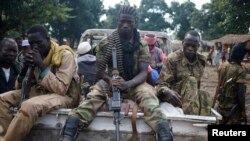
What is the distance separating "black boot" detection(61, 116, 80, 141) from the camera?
3.23 meters

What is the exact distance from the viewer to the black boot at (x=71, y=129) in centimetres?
323

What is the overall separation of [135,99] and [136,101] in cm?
5

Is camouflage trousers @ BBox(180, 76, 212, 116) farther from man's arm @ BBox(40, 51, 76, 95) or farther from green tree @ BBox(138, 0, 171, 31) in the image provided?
green tree @ BBox(138, 0, 171, 31)

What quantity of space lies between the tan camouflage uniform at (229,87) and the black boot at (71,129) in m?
2.97

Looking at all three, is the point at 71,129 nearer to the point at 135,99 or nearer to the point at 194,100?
the point at 135,99

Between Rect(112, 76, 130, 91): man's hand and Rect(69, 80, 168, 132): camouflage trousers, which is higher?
Rect(112, 76, 130, 91): man's hand

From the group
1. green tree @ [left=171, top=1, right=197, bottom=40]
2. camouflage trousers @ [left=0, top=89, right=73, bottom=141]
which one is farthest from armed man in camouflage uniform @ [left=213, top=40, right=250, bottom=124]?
green tree @ [left=171, top=1, right=197, bottom=40]

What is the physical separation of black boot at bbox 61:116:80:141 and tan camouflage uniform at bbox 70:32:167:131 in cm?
7

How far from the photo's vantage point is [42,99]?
3584 millimetres

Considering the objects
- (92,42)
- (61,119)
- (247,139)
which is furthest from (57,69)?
(92,42)

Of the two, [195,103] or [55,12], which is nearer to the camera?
[195,103]

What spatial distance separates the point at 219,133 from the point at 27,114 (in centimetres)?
175

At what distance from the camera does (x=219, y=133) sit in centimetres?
334

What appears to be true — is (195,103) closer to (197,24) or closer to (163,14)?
(197,24)
